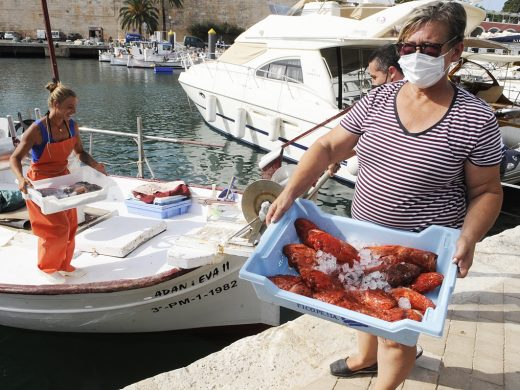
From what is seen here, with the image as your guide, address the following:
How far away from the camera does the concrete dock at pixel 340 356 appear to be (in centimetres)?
271

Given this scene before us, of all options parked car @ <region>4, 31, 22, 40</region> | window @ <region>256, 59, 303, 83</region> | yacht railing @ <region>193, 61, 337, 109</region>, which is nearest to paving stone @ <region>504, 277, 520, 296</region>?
yacht railing @ <region>193, 61, 337, 109</region>

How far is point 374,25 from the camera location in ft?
32.9

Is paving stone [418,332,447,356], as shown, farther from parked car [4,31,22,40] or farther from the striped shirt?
parked car [4,31,22,40]

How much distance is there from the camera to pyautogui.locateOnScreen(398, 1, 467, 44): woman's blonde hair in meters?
1.90

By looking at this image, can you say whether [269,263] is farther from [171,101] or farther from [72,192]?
[171,101]

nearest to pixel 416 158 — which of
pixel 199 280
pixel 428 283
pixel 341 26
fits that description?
pixel 428 283

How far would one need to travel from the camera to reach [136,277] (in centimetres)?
417

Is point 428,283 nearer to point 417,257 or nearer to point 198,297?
point 417,257

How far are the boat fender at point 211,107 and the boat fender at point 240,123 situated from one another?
1.53 metres

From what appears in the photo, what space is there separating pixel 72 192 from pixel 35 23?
69.2 meters

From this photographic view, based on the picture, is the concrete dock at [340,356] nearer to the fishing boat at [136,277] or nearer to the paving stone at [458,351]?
the paving stone at [458,351]

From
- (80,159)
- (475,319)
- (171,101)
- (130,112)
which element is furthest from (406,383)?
(171,101)

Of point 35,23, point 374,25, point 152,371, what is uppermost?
point 35,23

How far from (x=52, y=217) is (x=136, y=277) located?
90 cm
